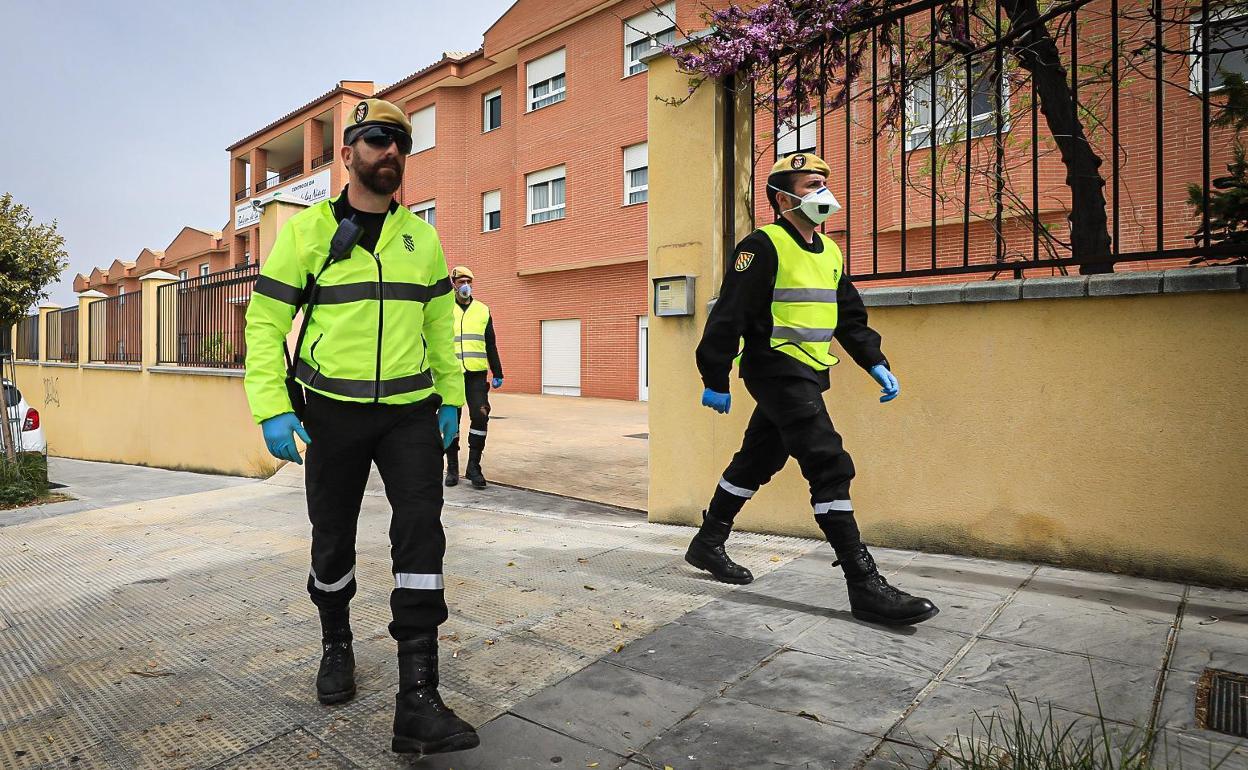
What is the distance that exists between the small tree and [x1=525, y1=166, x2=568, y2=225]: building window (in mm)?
12603

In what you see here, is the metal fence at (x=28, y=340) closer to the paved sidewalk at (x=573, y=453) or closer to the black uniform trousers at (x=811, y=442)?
the paved sidewalk at (x=573, y=453)

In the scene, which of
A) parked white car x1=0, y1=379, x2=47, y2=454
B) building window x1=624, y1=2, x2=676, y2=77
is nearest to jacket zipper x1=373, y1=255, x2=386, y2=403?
parked white car x1=0, y1=379, x2=47, y2=454

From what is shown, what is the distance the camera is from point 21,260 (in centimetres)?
1144

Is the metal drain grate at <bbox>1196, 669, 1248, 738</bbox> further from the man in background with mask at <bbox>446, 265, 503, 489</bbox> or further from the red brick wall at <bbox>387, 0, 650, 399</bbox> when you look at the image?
the red brick wall at <bbox>387, 0, 650, 399</bbox>

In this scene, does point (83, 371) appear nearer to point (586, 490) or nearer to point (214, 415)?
point (214, 415)

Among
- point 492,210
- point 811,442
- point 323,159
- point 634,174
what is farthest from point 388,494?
point 323,159

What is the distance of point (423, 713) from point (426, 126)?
86.1 ft

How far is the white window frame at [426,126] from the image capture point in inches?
1015

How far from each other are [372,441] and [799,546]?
2.85m

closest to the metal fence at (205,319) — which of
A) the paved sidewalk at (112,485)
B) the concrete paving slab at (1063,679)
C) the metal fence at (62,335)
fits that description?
the paved sidewalk at (112,485)

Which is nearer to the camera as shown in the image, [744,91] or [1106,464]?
[1106,464]

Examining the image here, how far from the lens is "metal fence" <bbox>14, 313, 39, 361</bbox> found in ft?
60.6

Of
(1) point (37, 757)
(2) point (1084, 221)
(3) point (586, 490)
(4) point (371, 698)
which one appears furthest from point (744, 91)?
(1) point (37, 757)

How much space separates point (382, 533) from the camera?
17.4 ft
